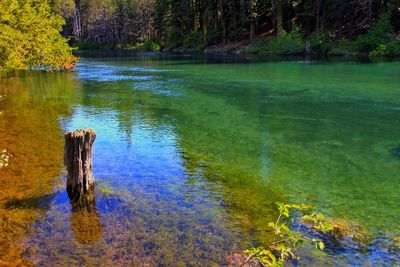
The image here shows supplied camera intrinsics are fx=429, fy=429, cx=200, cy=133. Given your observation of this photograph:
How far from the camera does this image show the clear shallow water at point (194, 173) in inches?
254

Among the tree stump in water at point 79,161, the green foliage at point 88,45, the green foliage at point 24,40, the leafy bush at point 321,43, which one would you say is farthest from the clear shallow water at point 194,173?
the green foliage at point 88,45

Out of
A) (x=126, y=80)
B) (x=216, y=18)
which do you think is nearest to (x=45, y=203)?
(x=126, y=80)

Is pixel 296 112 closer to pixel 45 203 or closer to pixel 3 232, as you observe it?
pixel 45 203

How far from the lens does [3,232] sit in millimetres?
6699

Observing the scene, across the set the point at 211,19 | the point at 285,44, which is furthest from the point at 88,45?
the point at 285,44

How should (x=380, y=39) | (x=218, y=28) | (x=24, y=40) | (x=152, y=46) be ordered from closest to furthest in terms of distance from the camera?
(x=24, y=40) → (x=380, y=39) → (x=218, y=28) → (x=152, y=46)

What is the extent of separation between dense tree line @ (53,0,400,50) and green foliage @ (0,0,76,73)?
39.7 m

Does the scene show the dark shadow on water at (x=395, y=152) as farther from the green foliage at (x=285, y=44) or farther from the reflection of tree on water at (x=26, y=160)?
the green foliage at (x=285, y=44)

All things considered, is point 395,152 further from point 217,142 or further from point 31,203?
point 31,203

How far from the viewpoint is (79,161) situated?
7906mm

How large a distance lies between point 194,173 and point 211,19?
70354mm

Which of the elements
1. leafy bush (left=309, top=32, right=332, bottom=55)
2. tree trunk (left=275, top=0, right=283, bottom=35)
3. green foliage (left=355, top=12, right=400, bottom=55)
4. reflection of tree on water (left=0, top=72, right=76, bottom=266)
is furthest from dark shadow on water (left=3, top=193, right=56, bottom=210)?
tree trunk (left=275, top=0, right=283, bottom=35)

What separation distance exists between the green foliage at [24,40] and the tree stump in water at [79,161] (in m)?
8.46

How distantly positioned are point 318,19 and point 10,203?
177 ft
